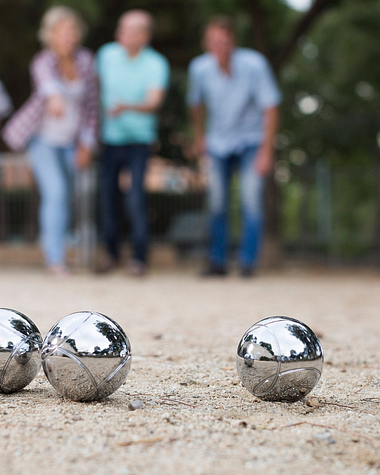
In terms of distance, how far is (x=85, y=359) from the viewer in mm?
1857

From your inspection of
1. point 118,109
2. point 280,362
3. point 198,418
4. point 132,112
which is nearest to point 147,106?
point 132,112

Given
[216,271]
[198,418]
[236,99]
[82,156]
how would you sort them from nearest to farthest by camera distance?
[198,418] < [82,156] < [236,99] < [216,271]

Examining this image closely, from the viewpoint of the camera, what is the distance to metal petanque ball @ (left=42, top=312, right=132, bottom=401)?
186 centimetres

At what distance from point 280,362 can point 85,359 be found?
569 mm

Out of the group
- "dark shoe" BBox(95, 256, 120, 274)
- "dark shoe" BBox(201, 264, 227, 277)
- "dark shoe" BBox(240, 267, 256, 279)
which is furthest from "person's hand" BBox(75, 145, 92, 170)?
"dark shoe" BBox(240, 267, 256, 279)

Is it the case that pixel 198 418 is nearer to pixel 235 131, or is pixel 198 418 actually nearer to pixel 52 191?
pixel 52 191

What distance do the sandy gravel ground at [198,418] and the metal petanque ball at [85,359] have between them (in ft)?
0.17

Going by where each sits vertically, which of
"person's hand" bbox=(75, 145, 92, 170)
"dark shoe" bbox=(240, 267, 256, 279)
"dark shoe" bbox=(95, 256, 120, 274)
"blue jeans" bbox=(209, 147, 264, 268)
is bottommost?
"dark shoe" bbox=(240, 267, 256, 279)

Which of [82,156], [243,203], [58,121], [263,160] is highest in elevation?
[58,121]

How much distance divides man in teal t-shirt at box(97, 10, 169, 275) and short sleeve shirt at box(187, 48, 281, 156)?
0.48 meters

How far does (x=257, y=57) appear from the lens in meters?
6.57

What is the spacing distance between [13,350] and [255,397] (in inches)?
29.8

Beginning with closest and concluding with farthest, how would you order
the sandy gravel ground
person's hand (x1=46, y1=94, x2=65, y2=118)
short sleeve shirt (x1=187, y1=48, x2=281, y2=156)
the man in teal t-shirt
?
the sandy gravel ground → person's hand (x1=46, y1=94, x2=65, y2=118) → the man in teal t-shirt → short sleeve shirt (x1=187, y1=48, x2=281, y2=156)

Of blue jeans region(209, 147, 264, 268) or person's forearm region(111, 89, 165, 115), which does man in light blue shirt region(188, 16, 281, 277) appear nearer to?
blue jeans region(209, 147, 264, 268)
